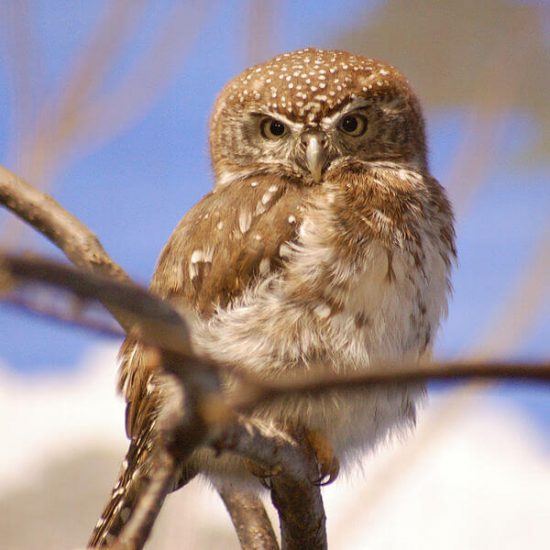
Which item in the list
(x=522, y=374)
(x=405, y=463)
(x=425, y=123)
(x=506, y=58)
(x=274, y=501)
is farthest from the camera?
(x=506, y=58)

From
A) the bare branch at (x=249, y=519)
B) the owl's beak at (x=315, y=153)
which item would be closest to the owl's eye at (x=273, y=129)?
the owl's beak at (x=315, y=153)

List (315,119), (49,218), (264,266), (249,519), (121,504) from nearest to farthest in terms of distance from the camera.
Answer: (49,218)
(121,504)
(264,266)
(249,519)
(315,119)

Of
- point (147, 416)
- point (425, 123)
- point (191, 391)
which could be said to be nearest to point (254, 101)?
point (425, 123)

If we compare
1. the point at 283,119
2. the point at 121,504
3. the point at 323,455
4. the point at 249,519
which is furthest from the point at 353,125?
the point at 121,504

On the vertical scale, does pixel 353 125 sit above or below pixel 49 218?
above

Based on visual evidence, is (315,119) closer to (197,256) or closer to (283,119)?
(283,119)

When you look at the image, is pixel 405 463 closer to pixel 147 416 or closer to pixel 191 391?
pixel 147 416
